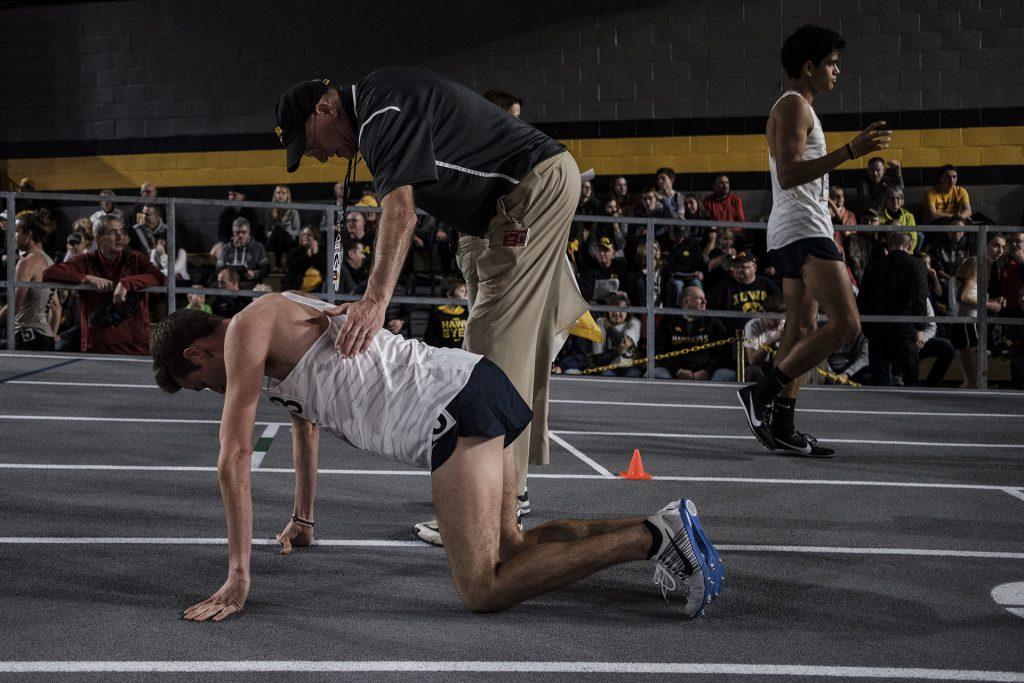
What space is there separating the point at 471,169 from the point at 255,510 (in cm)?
154

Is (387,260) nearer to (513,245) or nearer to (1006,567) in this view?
(513,245)

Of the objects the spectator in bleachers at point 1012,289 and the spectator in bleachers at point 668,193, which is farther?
the spectator in bleachers at point 668,193

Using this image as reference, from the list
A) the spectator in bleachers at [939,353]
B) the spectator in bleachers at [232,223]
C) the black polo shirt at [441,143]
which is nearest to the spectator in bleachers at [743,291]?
the spectator in bleachers at [939,353]

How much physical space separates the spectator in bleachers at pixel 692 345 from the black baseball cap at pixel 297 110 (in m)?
6.19

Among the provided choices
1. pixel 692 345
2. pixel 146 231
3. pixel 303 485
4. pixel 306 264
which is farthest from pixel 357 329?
pixel 146 231

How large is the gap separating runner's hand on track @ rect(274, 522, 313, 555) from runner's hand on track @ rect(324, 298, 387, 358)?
87 cm

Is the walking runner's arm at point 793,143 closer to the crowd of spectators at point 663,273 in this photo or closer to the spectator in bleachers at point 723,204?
the crowd of spectators at point 663,273

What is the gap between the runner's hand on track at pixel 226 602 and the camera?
297cm

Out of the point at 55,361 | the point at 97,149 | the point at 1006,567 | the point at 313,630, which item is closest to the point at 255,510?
the point at 313,630

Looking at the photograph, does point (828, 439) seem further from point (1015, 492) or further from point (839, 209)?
point (839, 209)

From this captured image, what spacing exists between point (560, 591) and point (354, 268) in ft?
25.5

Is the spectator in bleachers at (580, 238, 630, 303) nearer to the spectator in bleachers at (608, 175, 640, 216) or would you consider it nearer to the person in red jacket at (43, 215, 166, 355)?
the spectator in bleachers at (608, 175, 640, 216)

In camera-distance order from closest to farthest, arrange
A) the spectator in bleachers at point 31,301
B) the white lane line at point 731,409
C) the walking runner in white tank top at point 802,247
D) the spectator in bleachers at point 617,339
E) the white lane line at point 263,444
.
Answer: the white lane line at point 263,444 < the walking runner in white tank top at point 802,247 < the white lane line at point 731,409 < the spectator in bleachers at point 31,301 < the spectator in bleachers at point 617,339

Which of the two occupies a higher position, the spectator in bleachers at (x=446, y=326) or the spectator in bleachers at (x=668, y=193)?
the spectator in bleachers at (x=668, y=193)
